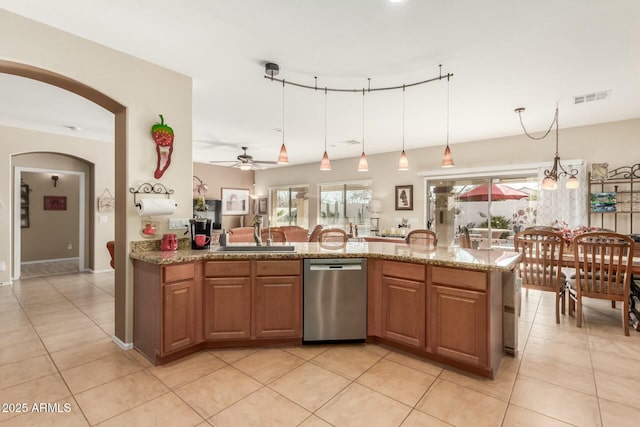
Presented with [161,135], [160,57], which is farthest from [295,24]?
[161,135]

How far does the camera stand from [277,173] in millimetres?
9531

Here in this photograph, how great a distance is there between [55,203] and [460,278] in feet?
30.4

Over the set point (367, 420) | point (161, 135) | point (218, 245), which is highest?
point (161, 135)

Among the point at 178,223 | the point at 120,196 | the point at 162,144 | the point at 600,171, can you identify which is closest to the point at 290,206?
the point at 178,223

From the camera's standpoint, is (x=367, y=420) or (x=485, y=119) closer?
(x=367, y=420)

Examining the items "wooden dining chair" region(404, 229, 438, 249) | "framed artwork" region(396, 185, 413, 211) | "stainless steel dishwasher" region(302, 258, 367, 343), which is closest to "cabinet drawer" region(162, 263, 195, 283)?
"stainless steel dishwasher" region(302, 258, 367, 343)

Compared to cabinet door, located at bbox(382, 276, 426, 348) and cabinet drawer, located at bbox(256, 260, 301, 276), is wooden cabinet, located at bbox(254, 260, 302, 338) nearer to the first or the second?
cabinet drawer, located at bbox(256, 260, 301, 276)

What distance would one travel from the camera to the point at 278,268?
107 inches

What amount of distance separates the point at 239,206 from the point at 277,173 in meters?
1.64

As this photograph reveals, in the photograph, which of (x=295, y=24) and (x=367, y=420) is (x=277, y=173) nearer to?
(x=295, y=24)

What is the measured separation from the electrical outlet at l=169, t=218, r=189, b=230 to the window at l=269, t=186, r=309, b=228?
5.85 m

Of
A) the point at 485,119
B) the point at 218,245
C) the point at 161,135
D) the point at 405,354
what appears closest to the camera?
the point at 405,354

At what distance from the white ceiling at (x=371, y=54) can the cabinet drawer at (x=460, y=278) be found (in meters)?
1.88

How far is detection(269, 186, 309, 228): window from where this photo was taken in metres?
8.98
